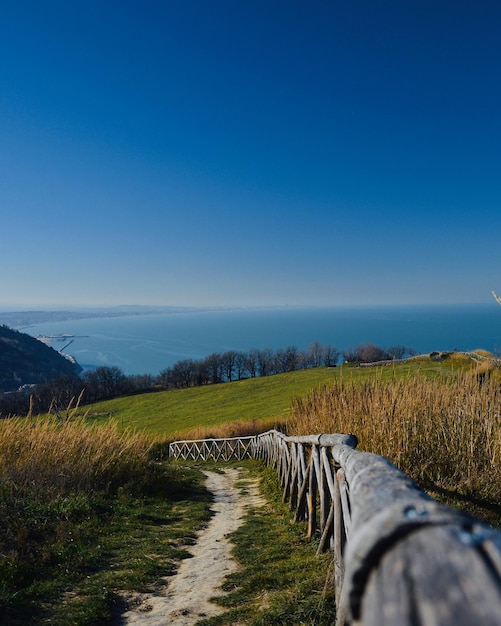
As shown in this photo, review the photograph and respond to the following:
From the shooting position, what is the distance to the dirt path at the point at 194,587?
3744mm

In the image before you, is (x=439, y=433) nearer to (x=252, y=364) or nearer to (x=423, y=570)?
(x=423, y=570)

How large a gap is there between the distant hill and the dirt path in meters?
111

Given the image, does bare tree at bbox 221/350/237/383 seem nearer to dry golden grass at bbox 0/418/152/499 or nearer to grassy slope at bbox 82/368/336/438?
grassy slope at bbox 82/368/336/438

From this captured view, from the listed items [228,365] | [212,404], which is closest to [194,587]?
[212,404]

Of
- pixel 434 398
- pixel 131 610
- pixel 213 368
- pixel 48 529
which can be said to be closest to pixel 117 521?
pixel 48 529

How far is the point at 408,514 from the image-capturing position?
2.26 feet

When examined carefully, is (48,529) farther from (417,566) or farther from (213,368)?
(213,368)

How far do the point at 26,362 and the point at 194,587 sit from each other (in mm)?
135002

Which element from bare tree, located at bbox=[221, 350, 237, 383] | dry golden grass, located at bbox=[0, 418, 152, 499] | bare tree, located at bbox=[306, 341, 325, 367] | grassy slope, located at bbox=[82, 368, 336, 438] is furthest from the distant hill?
dry golden grass, located at bbox=[0, 418, 152, 499]

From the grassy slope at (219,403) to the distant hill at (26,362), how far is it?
76.1 meters

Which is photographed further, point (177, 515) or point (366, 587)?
point (177, 515)

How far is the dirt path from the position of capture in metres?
3.74

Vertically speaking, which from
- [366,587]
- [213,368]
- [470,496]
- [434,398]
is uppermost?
[366,587]

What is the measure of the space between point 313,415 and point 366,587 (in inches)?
350
